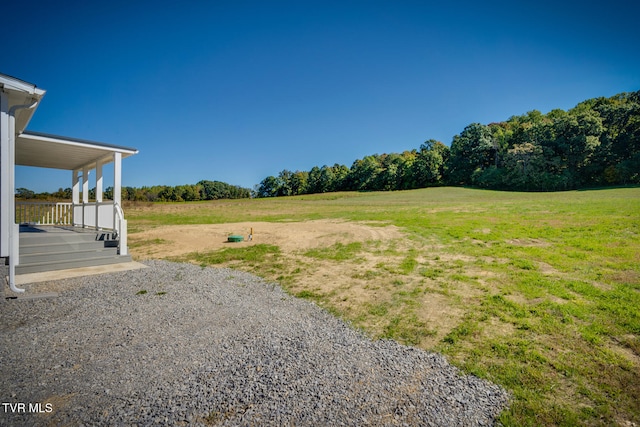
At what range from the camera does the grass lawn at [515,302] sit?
10.3 feet

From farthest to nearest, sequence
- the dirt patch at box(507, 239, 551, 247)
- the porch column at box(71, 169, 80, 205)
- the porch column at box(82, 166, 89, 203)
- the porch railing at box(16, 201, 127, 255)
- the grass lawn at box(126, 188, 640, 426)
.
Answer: the porch column at box(71, 169, 80, 205) → the porch column at box(82, 166, 89, 203) → the dirt patch at box(507, 239, 551, 247) → the porch railing at box(16, 201, 127, 255) → the grass lawn at box(126, 188, 640, 426)

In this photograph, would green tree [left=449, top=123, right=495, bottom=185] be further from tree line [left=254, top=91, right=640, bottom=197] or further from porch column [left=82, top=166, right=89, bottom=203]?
porch column [left=82, top=166, right=89, bottom=203]

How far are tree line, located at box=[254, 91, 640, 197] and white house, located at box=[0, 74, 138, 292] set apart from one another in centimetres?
5730

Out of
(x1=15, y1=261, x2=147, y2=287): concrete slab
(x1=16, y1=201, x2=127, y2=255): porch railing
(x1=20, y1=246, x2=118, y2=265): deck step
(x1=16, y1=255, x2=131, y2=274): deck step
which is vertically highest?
(x1=16, y1=201, x2=127, y2=255): porch railing

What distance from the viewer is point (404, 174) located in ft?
232

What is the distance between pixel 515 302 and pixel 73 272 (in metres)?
10.8

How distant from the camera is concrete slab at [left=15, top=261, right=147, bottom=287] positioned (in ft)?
22.0

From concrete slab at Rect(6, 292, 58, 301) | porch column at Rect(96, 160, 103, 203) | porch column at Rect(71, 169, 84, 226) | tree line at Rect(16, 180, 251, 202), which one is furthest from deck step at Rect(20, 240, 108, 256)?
tree line at Rect(16, 180, 251, 202)

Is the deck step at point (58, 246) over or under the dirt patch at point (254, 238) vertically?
over

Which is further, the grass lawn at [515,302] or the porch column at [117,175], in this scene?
the porch column at [117,175]

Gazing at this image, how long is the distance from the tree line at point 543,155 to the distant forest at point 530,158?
12 centimetres

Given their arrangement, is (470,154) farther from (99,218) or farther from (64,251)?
(64,251)

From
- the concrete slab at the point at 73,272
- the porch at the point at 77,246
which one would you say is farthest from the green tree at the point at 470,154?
the concrete slab at the point at 73,272

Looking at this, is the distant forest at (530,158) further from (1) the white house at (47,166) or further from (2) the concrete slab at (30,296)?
(2) the concrete slab at (30,296)
